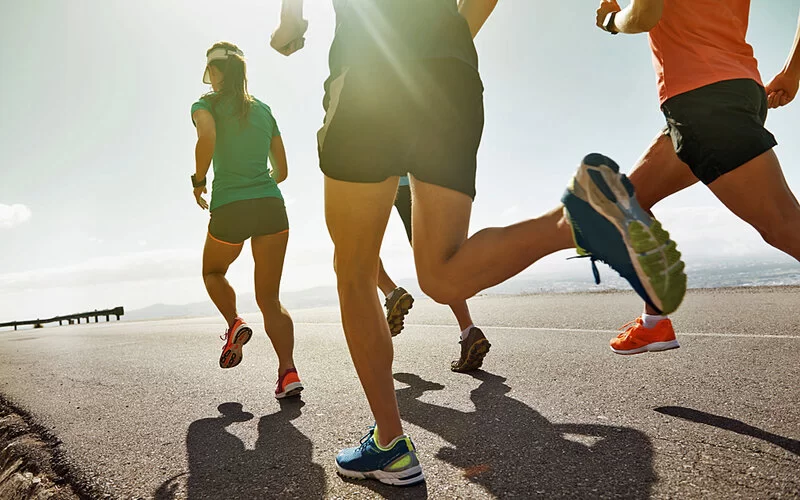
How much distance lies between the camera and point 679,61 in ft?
7.47

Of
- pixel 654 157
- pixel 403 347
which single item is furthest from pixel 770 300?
pixel 654 157

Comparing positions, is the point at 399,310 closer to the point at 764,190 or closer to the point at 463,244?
the point at 463,244

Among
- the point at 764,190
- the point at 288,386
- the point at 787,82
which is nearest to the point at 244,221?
the point at 288,386

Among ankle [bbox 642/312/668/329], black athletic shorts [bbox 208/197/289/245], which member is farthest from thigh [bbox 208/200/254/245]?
ankle [bbox 642/312/668/329]

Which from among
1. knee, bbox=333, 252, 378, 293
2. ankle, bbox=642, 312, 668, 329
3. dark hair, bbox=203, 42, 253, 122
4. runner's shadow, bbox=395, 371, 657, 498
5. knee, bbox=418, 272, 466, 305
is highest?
dark hair, bbox=203, 42, 253, 122

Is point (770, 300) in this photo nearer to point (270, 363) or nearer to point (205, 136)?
point (270, 363)

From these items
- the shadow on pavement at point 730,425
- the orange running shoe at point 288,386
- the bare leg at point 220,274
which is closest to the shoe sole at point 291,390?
the orange running shoe at point 288,386

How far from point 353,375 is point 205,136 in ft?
6.19

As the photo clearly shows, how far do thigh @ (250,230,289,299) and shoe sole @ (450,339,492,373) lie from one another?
4.34ft

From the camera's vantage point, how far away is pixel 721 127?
208 cm

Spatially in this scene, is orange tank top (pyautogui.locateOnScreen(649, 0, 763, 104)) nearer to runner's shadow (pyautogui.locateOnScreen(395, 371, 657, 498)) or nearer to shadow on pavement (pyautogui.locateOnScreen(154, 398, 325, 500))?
runner's shadow (pyautogui.locateOnScreen(395, 371, 657, 498))

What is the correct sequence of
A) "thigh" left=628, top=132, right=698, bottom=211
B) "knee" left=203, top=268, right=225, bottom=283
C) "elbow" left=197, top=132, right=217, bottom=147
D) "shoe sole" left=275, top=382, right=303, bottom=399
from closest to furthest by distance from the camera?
1. "thigh" left=628, top=132, right=698, bottom=211
2. "shoe sole" left=275, top=382, right=303, bottom=399
3. "elbow" left=197, top=132, right=217, bottom=147
4. "knee" left=203, top=268, right=225, bottom=283

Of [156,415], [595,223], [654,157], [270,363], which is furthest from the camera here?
[270,363]

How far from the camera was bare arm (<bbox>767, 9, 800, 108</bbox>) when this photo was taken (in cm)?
251
